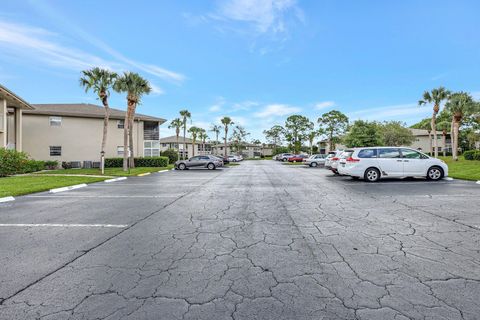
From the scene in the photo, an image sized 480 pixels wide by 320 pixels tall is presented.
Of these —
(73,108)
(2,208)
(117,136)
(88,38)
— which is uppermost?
(88,38)

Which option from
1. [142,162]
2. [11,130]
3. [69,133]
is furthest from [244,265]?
[69,133]

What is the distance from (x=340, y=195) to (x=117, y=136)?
29302 mm

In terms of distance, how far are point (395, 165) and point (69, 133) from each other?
105ft

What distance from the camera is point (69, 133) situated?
2867cm

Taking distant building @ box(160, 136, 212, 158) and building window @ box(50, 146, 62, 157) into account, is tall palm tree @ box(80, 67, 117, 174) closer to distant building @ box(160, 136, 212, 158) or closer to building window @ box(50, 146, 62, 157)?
building window @ box(50, 146, 62, 157)

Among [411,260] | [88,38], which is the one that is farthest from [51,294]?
[88,38]

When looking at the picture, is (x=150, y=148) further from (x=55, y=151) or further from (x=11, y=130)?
(x=11, y=130)

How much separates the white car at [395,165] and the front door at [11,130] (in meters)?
27.4

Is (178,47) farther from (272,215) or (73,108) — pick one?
(272,215)

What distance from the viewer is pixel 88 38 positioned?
18.7 meters

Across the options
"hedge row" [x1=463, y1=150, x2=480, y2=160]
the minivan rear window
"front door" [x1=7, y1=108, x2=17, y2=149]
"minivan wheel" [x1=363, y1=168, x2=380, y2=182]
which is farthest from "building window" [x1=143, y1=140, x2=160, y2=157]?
"hedge row" [x1=463, y1=150, x2=480, y2=160]

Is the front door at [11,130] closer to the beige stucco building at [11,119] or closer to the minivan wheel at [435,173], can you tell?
the beige stucco building at [11,119]

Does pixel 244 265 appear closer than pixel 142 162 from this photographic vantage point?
Yes

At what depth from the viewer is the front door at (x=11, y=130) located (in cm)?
2194
